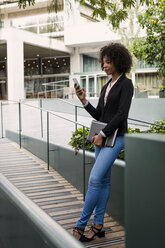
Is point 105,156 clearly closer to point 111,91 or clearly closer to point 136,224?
point 111,91

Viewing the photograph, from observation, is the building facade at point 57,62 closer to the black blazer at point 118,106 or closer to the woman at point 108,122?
the woman at point 108,122

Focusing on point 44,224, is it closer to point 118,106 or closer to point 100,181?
point 100,181

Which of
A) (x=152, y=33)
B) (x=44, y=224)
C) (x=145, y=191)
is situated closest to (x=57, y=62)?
(x=152, y=33)

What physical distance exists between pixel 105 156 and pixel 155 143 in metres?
1.76

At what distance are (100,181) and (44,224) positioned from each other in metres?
1.35

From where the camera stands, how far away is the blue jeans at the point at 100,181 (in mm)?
2467

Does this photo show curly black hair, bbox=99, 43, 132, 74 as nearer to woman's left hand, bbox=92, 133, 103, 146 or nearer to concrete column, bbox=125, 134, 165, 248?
woman's left hand, bbox=92, 133, 103, 146

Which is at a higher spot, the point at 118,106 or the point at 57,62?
the point at 57,62

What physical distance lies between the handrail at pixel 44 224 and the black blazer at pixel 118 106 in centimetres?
107

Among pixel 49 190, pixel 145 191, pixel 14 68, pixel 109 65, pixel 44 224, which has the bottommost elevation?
pixel 49 190

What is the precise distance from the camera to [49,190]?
4469 mm

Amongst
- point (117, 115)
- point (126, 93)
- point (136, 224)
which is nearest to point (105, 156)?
point (117, 115)

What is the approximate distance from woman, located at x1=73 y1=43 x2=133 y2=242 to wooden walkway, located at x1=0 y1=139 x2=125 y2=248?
1.01 ft

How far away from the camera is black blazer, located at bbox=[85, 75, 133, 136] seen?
2.42 metres
